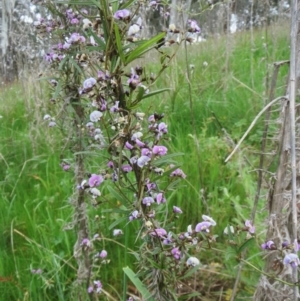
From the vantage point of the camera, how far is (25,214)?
1899mm

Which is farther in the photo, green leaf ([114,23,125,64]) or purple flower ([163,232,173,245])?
purple flower ([163,232,173,245])

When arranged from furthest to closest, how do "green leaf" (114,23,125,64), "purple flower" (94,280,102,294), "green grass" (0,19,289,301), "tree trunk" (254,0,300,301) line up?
"green grass" (0,19,289,301) < "purple flower" (94,280,102,294) < "tree trunk" (254,0,300,301) < "green leaf" (114,23,125,64)

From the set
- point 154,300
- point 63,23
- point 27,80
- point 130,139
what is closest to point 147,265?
point 154,300

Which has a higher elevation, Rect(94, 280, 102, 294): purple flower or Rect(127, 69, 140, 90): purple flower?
Rect(127, 69, 140, 90): purple flower

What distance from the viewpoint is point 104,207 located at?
1875 mm

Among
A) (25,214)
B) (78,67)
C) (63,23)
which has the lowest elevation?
(25,214)

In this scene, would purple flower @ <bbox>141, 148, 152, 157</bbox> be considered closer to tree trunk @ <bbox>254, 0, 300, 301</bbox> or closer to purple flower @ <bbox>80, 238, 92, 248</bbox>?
tree trunk @ <bbox>254, 0, 300, 301</bbox>

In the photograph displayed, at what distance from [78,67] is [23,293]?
33.0 inches

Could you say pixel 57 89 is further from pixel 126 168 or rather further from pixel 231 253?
pixel 231 253

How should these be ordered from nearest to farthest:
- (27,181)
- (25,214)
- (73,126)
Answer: (73,126) → (25,214) → (27,181)

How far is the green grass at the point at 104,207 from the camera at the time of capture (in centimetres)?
157

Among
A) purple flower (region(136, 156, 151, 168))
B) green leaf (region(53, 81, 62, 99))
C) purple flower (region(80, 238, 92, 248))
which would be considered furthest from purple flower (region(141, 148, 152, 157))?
purple flower (region(80, 238, 92, 248))

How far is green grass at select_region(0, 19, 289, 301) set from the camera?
1.57 meters

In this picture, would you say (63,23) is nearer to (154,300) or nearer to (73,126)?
(73,126)
